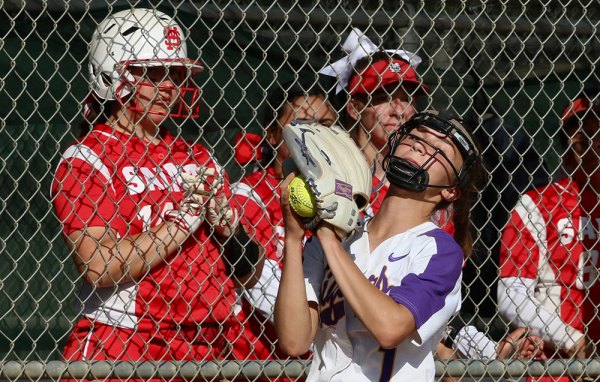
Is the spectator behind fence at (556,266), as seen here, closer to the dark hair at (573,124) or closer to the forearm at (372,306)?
the dark hair at (573,124)

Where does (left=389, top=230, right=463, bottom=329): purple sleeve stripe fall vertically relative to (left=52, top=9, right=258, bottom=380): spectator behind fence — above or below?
above

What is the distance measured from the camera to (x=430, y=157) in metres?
2.83

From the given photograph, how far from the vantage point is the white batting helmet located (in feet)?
11.8

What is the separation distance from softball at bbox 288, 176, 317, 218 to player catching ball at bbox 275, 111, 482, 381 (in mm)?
26

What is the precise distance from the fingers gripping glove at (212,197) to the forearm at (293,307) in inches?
32.2

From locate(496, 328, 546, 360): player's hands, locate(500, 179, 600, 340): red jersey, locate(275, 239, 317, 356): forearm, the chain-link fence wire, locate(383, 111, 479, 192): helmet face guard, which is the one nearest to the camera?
locate(275, 239, 317, 356): forearm

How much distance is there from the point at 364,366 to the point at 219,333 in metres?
0.96

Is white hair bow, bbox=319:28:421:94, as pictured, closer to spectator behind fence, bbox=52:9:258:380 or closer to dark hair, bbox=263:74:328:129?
dark hair, bbox=263:74:328:129

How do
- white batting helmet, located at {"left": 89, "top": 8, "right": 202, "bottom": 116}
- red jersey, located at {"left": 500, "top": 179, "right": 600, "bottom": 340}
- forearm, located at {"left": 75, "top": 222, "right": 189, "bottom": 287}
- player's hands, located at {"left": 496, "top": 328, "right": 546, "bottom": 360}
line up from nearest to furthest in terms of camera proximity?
forearm, located at {"left": 75, "top": 222, "right": 189, "bottom": 287} → white batting helmet, located at {"left": 89, "top": 8, "right": 202, "bottom": 116} → player's hands, located at {"left": 496, "top": 328, "right": 546, "bottom": 360} → red jersey, located at {"left": 500, "top": 179, "right": 600, "bottom": 340}

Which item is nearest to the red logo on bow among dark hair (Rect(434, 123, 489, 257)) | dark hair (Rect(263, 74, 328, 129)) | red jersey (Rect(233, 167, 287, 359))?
dark hair (Rect(263, 74, 328, 129))

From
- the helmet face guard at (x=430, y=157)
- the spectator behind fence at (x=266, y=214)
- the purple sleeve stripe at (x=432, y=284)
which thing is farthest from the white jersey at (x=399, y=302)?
the spectator behind fence at (x=266, y=214)

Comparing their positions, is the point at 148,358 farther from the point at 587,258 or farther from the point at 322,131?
the point at 587,258

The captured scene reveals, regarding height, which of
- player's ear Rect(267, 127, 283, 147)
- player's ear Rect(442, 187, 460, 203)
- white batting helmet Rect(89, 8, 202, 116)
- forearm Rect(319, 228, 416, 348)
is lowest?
player's ear Rect(267, 127, 283, 147)

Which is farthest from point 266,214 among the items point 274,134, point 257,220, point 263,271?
point 274,134
